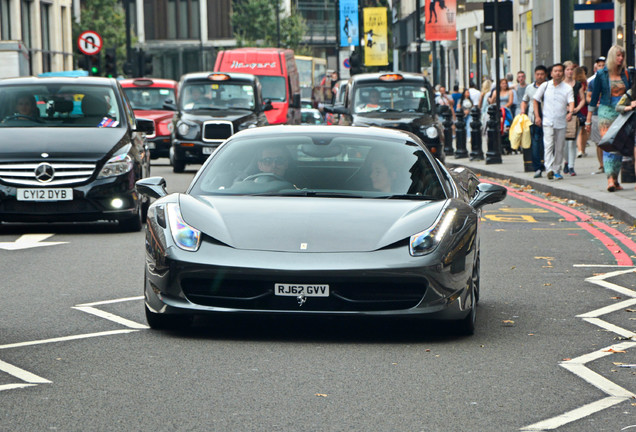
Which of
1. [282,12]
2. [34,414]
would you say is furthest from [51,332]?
[282,12]

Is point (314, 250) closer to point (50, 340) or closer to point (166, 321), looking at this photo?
point (166, 321)

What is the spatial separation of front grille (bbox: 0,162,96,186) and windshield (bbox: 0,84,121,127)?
1138mm

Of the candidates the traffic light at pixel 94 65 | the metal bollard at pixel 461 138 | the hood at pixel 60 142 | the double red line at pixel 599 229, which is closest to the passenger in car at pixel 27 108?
the hood at pixel 60 142

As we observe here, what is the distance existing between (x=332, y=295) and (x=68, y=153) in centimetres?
681

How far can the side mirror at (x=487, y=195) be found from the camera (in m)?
8.30

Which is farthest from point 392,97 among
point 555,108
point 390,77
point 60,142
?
point 60,142

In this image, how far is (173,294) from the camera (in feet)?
23.8

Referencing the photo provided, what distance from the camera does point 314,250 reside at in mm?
7094

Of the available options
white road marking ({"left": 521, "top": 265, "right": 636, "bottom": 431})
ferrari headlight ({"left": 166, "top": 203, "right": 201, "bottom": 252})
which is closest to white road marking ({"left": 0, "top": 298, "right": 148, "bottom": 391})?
ferrari headlight ({"left": 166, "top": 203, "right": 201, "bottom": 252})

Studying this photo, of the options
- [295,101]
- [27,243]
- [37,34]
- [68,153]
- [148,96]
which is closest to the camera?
[27,243]

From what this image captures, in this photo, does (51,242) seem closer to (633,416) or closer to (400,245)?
(400,245)

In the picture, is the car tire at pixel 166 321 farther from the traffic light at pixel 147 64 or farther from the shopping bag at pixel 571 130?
the traffic light at pixel 147 64

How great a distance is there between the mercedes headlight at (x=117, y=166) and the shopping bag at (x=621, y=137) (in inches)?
247

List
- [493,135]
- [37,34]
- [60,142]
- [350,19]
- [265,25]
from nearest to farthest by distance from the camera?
[60,142] → [493,135] → [37,34] → [350,19] → [265,25]
